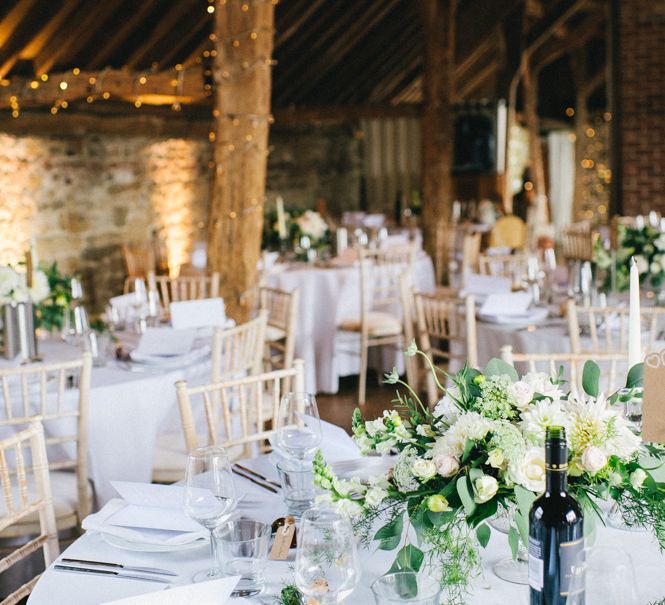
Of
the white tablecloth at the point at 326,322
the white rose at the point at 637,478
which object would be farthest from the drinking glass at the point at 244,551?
the white tablecloth at the point at 326,322

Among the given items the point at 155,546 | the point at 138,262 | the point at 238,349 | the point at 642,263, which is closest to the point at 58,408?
the point at 238,349

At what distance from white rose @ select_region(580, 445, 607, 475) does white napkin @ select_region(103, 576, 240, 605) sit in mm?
636

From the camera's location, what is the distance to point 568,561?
1.40 meters

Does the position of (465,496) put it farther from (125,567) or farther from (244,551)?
(125,567)

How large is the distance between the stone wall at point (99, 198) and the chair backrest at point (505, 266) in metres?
4.09

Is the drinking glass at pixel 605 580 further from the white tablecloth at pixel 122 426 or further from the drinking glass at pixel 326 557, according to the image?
the white tablecloth at pixel 122 426

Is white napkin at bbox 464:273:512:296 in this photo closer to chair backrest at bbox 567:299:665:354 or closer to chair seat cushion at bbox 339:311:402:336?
chair backrest at bbox 567:299:665:354

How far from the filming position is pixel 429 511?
5.02 feet

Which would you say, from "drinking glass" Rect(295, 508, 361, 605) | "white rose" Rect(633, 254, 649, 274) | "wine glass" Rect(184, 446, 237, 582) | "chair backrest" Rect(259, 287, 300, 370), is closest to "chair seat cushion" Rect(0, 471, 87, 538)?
"chair backrest" Rect(259, 287, 300, 370)

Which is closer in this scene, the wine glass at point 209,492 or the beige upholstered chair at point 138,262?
the wine glass at point 209,492

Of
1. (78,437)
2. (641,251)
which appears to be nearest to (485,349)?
(641,251)

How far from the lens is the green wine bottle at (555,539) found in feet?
4.58

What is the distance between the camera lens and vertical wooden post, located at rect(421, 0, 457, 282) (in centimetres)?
867

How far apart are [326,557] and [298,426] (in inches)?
28.1
